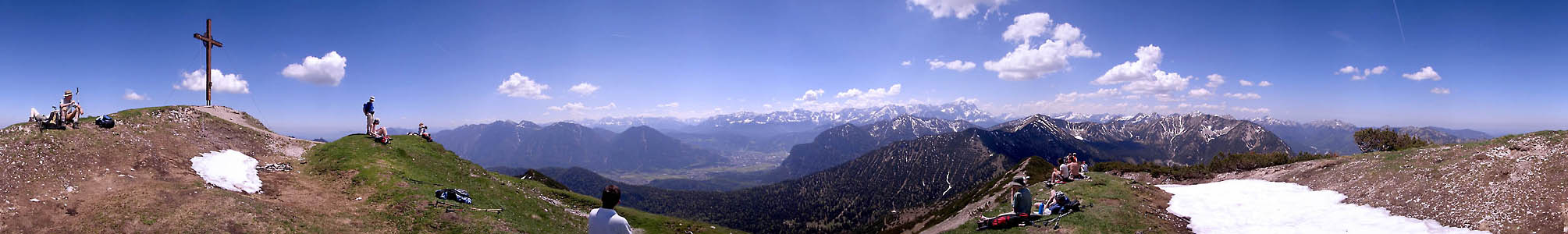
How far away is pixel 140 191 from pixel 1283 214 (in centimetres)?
4548

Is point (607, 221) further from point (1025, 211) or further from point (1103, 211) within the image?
point (1103, 211)

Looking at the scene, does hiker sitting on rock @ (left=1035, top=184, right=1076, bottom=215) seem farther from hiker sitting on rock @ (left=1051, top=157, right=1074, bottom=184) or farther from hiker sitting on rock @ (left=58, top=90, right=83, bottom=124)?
hiker sitting on rock @ (left=58, top=90, right=83, bottom=124)

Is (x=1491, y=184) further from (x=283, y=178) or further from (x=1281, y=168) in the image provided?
(x=283, y=178)

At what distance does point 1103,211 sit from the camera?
2305 centimetres

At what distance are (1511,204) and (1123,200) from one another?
11.8 m

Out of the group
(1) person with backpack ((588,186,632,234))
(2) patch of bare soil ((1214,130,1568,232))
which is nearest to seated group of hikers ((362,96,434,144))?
(1) person with backpack ((588,186,632,234))

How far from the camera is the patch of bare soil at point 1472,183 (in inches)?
691

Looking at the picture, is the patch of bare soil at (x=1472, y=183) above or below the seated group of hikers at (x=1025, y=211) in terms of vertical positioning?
above

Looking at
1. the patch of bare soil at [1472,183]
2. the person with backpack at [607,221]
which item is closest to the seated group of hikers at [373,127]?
the person with backpack at [607,221]

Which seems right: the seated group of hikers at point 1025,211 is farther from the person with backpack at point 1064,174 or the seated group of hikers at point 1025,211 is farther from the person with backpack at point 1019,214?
the person with backpack at point 1064,174

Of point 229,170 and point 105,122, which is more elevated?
point 105,122

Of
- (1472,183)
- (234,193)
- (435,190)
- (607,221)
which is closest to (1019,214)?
(607,221)

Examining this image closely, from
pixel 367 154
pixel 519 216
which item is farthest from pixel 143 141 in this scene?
pixel 519 216

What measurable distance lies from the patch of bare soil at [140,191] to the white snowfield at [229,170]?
395mm
